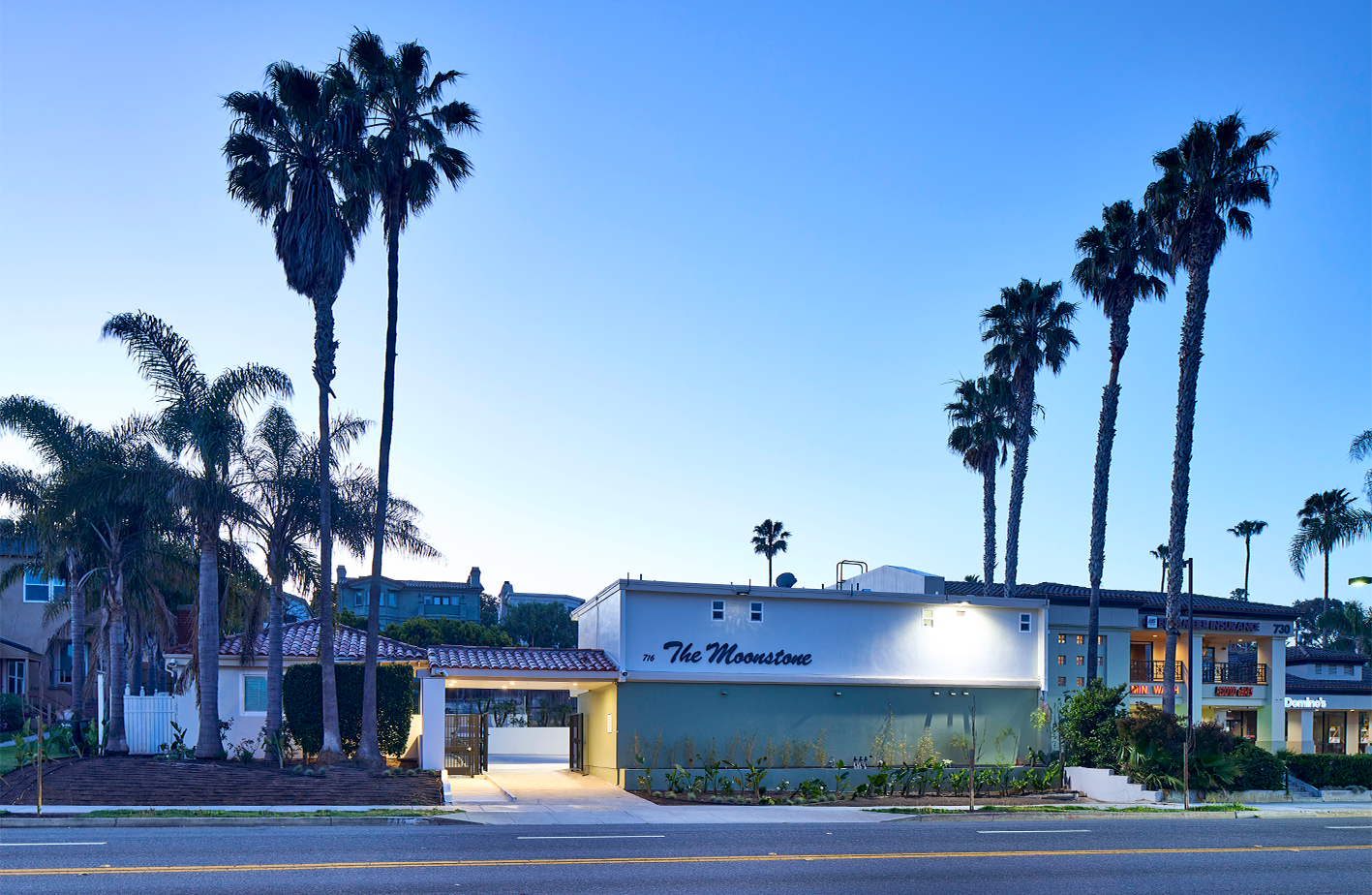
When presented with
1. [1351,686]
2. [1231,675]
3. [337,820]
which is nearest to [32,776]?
[337,820]

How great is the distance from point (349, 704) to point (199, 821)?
415 inches

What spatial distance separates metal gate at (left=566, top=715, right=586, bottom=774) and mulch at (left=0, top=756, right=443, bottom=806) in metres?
9.82

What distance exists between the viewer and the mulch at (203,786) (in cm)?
2178

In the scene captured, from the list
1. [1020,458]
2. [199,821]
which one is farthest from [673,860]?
[1020,458]

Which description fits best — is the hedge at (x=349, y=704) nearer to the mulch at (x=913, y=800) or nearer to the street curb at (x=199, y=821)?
the mulch at (x=913, y=800)

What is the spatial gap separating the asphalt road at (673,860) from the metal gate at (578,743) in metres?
15.8

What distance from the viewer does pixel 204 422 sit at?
26.6 metres

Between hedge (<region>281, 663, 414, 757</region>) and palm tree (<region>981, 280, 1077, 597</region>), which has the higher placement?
palm tree (<region>981, 280, 1077, 597</region>)

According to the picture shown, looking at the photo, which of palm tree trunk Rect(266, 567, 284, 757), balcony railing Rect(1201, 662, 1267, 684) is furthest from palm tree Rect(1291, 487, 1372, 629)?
palm tree trunk Rect(266, 567, 284, 757)

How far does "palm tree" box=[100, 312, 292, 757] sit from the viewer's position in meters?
26.8

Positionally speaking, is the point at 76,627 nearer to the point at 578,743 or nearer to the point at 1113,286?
the point at 578,743

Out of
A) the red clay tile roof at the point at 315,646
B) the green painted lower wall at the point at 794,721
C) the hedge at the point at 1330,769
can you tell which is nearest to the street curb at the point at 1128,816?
the hedge at the point at 1330,769

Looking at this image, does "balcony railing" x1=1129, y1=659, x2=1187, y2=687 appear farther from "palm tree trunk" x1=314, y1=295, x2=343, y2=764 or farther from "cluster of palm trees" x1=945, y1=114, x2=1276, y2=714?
"palm tree trunk" x1=314, y1=295, x2=343, y2=764

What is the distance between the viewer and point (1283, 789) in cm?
2919
